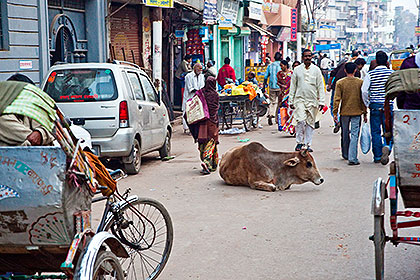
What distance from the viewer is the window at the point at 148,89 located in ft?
37.5

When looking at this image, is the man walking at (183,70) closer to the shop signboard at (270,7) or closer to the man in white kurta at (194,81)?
the man in white kurta at (194,81)

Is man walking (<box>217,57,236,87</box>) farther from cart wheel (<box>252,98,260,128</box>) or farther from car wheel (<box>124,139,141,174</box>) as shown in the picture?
car wheel (<box>124,139,141,174</box>)

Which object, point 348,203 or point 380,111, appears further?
point 380,111

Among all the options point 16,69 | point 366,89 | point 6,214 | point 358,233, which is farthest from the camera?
point 16,69

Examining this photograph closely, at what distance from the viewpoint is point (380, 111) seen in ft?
35.5

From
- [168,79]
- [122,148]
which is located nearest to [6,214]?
[122,148]

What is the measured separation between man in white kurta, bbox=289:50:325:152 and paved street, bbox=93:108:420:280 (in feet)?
3.64

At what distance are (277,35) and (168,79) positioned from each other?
21.0 meters

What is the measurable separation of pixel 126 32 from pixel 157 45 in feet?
3.41

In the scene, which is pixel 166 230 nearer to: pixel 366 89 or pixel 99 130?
pixel 99 130

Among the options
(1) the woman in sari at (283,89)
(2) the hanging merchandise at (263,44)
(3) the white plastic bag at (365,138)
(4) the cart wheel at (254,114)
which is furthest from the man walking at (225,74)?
(2) the hanging merchandise at (263,44)

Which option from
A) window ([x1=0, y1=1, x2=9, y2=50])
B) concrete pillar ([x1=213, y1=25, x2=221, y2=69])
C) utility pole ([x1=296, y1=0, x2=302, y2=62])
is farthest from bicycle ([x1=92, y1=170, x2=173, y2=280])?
utility pole ([x1=296, y1=0, x2=302, y2=62])

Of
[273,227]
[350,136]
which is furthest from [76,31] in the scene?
[273,227]

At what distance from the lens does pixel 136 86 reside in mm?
11031
